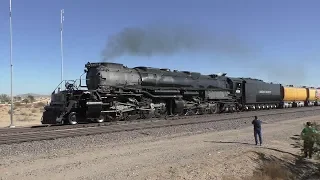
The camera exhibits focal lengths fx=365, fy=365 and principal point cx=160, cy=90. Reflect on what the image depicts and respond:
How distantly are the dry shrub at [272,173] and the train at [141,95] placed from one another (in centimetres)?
1122

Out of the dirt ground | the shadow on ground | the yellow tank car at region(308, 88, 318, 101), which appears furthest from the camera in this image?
the yellow tank car at region(308, 88, 318, 101)

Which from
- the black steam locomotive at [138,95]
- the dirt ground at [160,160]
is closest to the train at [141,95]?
the black steam locomotive at [138,95]

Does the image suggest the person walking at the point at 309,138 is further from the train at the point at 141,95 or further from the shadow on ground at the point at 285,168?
the train at the point at 141,95

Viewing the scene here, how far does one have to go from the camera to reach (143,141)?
16.6 m

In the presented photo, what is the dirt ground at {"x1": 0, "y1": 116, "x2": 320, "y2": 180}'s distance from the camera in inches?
422

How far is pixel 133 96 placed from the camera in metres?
25.4

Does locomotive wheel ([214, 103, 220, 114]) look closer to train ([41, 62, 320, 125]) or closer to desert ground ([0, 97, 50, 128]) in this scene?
train ([41, 62, 320, 125])

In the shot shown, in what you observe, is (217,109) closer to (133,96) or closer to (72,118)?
(133,96)

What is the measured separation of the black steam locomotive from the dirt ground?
641cm

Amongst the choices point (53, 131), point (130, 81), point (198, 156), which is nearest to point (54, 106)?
point (53, 131)

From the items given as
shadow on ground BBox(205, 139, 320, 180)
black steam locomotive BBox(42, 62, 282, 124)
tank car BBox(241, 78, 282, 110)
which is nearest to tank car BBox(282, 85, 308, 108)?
tank car BBox(241, 78, 282, 110)

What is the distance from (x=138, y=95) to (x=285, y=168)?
12.7 meters

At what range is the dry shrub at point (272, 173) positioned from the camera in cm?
1331

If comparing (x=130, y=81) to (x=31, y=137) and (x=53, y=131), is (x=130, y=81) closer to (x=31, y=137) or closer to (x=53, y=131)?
(x=53, y=131)
